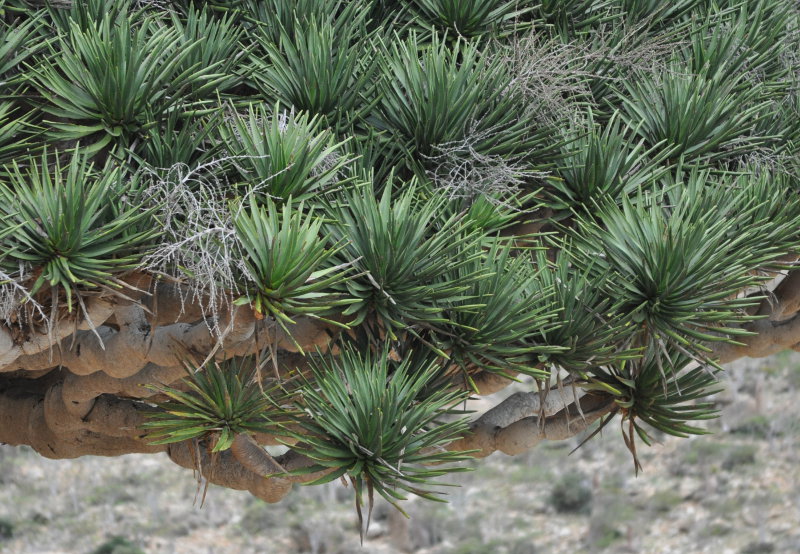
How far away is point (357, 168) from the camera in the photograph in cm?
364

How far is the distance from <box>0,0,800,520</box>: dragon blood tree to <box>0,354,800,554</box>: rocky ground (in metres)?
10.3

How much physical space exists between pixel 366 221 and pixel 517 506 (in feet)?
44.3

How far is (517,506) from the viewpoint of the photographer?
1585cm

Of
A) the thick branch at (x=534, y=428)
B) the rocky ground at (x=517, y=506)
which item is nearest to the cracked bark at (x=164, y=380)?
the thick branch at (x=534, y=428)

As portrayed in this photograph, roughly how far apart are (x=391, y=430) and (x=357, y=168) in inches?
42.3

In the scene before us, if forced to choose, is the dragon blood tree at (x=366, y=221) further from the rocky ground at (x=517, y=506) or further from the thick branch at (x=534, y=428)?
the rocky ground at (x=517, y=506)

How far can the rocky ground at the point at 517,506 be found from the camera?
1405 cm

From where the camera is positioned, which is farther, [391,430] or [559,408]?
[559,408]

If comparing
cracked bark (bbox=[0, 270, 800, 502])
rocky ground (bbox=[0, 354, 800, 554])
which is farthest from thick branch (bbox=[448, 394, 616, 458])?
rocky ground (bbox=[0, 354, 800, 554])

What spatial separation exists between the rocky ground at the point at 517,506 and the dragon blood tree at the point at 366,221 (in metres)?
10.3

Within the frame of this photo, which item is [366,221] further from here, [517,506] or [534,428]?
[517,506]

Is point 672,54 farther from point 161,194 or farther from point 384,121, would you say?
point 161,194

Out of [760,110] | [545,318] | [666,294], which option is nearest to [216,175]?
[545,318]

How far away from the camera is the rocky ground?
46.1 ft
